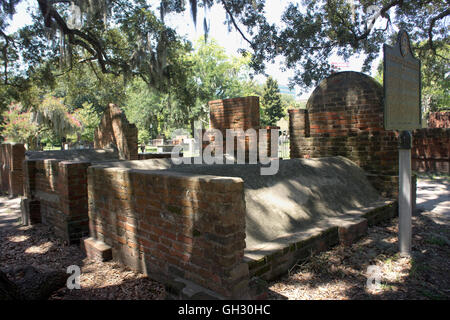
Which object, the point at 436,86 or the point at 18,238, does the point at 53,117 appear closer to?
the point at 18,238

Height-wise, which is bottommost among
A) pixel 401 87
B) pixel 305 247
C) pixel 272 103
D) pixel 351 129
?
pixel 305 247

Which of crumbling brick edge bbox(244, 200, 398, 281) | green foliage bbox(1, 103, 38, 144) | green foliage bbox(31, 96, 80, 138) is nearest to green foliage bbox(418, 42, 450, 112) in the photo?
crumbling brick edge bbox(244, 200, 398, 281)

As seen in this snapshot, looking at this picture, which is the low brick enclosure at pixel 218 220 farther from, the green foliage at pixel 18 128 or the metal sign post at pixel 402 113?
the green foliage at pixel 18 128

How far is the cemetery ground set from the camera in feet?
9.83

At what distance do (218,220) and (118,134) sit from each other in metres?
7.64

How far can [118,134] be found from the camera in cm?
927

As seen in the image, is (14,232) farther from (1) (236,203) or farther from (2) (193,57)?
(2) (193,57)

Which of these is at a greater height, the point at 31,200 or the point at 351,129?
the point at 351,129

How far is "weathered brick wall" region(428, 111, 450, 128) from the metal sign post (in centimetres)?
1473

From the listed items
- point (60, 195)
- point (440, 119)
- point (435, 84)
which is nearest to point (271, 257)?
point (60, 195)

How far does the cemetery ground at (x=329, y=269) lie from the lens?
2996mm

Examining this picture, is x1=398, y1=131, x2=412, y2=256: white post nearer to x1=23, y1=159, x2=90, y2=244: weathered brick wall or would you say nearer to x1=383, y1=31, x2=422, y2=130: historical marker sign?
x1=383, y1=31, x2=422, y2=130: historical marker sign

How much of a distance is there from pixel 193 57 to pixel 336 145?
2979 cm

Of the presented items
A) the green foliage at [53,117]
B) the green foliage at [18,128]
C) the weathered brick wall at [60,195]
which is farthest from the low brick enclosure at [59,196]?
the green foliage at [53,117]
